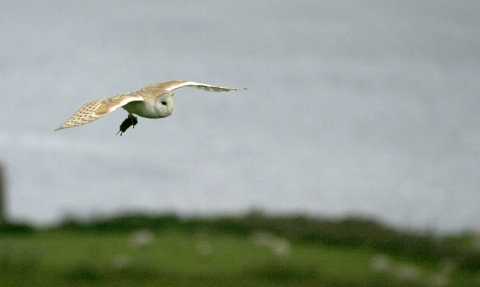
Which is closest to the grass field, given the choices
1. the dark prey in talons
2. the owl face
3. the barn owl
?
the dark prey in talons

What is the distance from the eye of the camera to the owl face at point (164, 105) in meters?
5.94

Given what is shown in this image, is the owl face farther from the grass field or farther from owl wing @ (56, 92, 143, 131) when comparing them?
the grass field

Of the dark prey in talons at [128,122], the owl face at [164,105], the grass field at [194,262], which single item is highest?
the grass field at [194,262]

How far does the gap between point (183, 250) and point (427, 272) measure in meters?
9.92

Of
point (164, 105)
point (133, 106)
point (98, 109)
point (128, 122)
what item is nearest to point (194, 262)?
point (128, 122)

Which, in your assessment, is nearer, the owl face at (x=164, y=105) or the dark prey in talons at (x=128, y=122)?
the owl face at (x=164, y=105)

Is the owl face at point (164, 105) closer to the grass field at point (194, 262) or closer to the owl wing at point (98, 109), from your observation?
the owl wing at point (98, 109)

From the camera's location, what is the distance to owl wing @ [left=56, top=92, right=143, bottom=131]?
593cm

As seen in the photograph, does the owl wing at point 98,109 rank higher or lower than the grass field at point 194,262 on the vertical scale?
lower

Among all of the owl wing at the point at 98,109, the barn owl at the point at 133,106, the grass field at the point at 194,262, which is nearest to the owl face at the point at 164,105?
the barn owl at the point at 133,106

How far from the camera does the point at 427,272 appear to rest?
113 feet

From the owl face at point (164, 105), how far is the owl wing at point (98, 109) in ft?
0.46

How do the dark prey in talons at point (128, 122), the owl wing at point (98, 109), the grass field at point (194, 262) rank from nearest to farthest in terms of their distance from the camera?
the owl wing at point (98, 109)
the dark prey in talons at point (128, 122)
the grass field at point (194, 262)

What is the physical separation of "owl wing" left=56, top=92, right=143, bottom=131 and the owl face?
0.46ft
